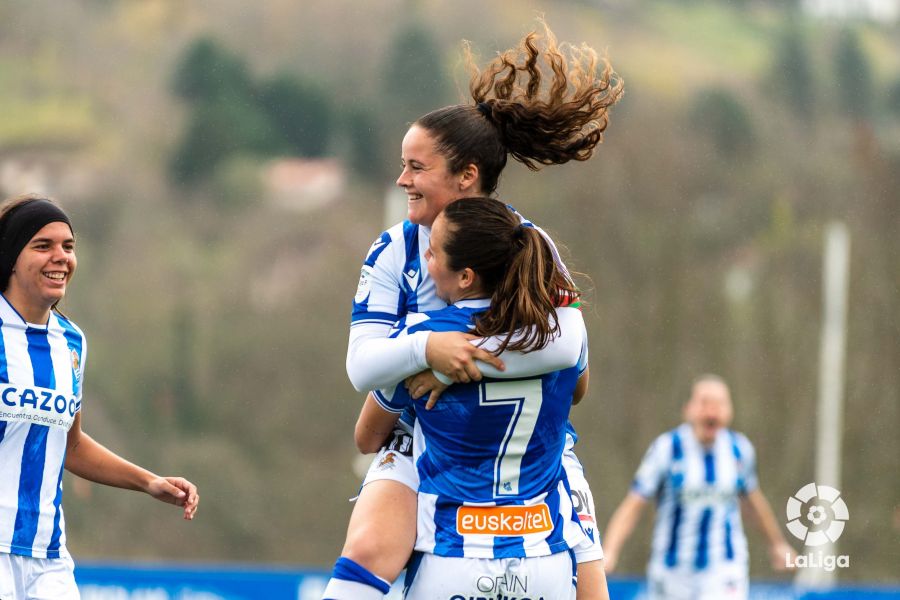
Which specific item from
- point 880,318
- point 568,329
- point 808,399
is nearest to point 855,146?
point 880,318

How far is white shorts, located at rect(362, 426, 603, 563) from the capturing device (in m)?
3.89

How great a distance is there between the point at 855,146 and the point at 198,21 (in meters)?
11.7

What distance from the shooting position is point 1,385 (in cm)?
400

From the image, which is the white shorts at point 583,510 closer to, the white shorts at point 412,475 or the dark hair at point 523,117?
the white shorts at point 412,475

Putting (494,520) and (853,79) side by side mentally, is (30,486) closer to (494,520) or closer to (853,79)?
(494,520)

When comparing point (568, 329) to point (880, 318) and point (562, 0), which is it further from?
point (562, 0)

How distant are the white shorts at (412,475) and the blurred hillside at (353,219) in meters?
15.6

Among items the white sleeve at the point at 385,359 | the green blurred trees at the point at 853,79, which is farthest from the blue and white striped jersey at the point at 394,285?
the green blurred trees at the point at 853,79

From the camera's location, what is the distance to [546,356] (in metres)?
3.62

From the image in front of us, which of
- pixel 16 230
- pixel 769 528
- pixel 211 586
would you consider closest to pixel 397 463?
pixel 16 230

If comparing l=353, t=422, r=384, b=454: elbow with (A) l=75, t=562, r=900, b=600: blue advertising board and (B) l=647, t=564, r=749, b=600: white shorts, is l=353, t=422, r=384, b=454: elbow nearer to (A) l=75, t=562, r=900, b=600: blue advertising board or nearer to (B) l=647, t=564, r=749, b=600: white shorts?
(B) l=647, t=564, r=749, b=600: white shorts

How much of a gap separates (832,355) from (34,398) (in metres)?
17.9

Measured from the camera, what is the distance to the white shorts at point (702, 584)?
870 centimetres

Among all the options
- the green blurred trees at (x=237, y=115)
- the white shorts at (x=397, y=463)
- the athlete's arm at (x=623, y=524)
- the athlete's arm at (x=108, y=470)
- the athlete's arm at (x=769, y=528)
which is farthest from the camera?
the green blurred trees at (x=237, y=115)
